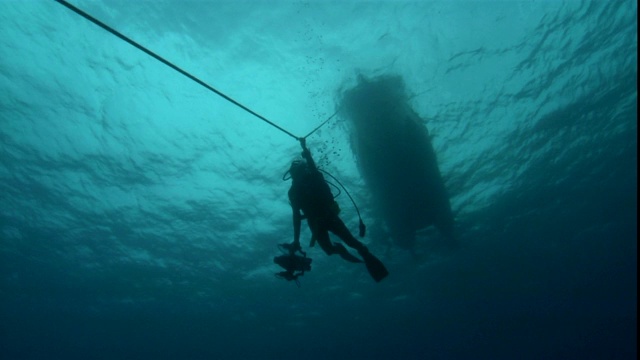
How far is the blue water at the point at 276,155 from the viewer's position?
34.3 ft

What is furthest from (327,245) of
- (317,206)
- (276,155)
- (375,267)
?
(276,155)

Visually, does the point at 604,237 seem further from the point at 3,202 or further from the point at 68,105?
the point at 3,202

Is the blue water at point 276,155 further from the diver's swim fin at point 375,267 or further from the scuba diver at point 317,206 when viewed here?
the diver's swim fin at point 375,267

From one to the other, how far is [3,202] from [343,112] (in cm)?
1685

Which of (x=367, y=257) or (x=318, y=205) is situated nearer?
(x=367, y=257)

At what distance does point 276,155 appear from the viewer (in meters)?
13.9

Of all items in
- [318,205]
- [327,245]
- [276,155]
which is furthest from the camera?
[276,155]

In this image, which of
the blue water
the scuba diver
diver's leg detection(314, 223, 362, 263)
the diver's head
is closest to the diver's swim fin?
the scuba diver

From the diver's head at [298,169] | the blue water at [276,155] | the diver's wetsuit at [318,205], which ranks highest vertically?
the blue water at [276,155]

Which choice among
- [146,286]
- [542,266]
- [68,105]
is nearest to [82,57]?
[68,105]

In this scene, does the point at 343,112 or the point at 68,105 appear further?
Answer: the point at 343,112

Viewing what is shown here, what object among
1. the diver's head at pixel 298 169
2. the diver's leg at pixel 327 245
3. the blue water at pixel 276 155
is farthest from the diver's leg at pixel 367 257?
the blue water at pixel 276 155

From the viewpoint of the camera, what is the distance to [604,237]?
26203 mm

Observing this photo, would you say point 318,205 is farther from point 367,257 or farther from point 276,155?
point 276,155
